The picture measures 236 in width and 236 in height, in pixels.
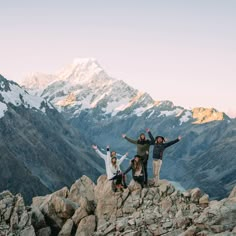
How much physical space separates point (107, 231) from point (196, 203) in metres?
7.31

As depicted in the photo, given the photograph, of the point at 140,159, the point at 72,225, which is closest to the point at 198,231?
the point at 140,159

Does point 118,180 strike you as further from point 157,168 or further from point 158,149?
point 158,149

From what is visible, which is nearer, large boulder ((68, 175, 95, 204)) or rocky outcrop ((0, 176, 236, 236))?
rocky outcrop ((0, 176, 236, 236))

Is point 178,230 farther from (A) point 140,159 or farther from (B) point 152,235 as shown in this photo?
(A) point 140,159

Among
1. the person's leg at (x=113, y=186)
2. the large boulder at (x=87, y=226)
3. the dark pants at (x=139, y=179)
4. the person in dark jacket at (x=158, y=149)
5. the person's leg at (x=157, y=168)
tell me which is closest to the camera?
the large boulder at (x=87, y=226)

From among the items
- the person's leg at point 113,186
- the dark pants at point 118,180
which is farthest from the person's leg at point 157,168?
the person's leg at point 113,186

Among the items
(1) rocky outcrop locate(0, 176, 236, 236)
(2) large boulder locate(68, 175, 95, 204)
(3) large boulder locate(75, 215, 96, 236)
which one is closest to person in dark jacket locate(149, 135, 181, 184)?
(1) rocky outcrop locate(0, 176, 236, 236)

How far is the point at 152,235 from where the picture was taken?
104 ft

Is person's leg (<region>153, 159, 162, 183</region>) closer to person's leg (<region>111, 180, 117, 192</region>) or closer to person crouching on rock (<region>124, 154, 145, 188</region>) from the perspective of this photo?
person crouching on rock (<region>124, 154, 145, 188</region>)

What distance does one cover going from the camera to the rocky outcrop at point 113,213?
32.4 m

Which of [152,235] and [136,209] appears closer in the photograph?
[152,235]

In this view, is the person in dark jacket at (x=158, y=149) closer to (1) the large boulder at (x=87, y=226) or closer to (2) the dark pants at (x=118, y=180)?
(2) the dark pants at (x=118, y=180)

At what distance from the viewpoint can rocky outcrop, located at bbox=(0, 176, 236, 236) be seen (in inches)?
1276

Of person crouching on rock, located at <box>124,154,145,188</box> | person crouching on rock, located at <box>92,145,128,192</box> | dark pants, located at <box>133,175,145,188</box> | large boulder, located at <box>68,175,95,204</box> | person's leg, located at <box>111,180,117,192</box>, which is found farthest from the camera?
large boulder, located at <box>68,175,95,204</box>
